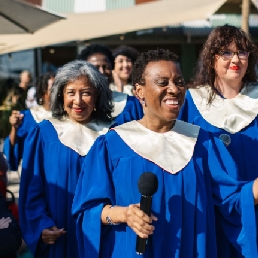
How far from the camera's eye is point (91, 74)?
136 inches

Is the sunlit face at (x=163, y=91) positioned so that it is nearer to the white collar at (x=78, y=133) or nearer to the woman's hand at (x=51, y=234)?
the white collar at (x=78, y=133)

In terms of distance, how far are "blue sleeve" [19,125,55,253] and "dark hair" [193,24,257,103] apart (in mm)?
1169

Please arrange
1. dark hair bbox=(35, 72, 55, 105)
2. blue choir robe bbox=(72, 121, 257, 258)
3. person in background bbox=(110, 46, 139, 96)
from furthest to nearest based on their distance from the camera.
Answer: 1. dark hair bbox=(35, 72, 55, 105)
2. person in background bbox=(110, 46, 139, 96)
3. blue choir robe bbox=(72, 121, 257, 258)

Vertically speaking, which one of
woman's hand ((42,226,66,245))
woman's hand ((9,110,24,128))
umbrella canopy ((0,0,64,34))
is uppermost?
umbrella canopy ((0,0,64,34))

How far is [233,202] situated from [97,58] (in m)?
2.35

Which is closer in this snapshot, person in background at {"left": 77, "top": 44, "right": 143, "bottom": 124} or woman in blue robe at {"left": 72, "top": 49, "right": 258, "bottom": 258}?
woman in blue robe at {"left": 72, "top": 49, "right": 258, "bottom": 258}

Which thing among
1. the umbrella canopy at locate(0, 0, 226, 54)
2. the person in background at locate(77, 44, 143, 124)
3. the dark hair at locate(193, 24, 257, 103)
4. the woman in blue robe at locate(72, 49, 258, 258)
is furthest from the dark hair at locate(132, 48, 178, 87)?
the umbrella canopy at locate(0, 0, 226, 54)

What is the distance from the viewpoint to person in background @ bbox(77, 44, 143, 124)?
4.25 meters

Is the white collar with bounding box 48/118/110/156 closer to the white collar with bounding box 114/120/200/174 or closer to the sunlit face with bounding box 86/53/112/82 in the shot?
the white collar with bounding box 114/120/200/174

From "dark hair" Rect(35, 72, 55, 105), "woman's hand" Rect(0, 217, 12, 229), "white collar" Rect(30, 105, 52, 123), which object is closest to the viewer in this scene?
"woman's hand" Rect(0, 217, 12, 229)

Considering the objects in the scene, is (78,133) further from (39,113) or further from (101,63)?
(39,113)

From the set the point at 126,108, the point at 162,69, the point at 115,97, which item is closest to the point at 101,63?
the point at 115,97

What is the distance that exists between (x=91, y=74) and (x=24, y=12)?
186cm

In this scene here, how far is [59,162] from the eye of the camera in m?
3.34
